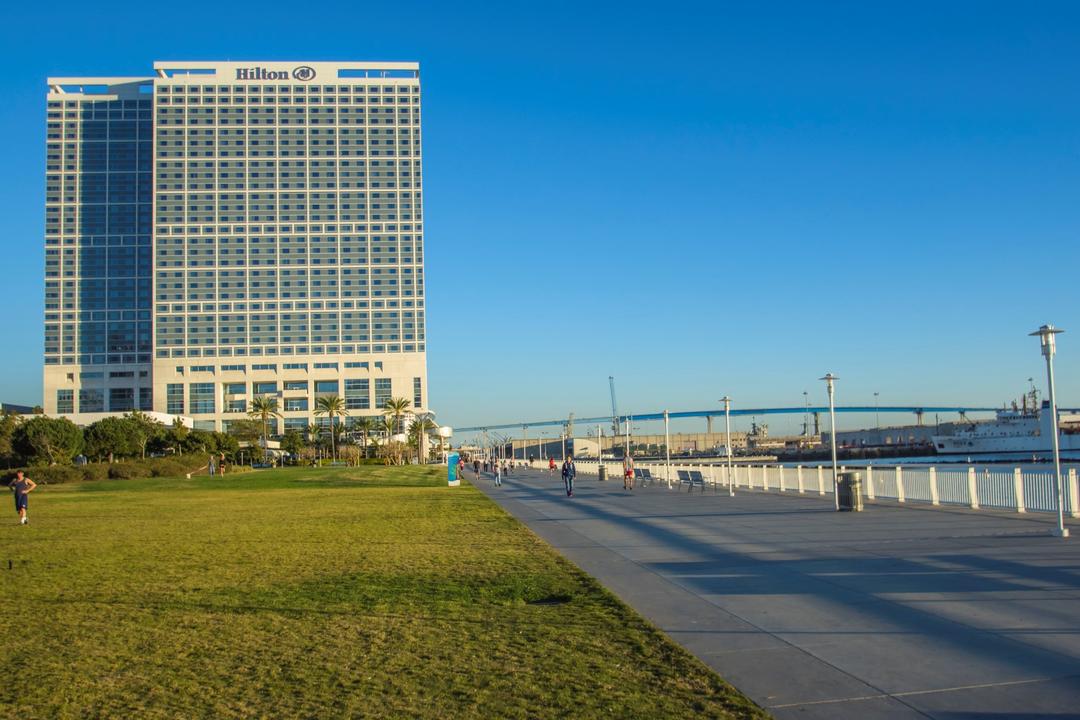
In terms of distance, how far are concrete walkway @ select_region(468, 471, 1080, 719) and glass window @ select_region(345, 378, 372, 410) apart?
136m

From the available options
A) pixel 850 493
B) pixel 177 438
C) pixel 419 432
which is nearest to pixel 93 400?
pixel 419 432

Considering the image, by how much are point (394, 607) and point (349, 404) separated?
5669 inches

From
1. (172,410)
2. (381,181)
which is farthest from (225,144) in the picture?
(172,410)

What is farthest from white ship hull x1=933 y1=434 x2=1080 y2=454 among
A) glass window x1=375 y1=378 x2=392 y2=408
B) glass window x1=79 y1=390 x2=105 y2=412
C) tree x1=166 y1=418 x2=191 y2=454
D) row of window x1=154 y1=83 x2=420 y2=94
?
glass window x1=79 y1=390 x2=105 y2=412

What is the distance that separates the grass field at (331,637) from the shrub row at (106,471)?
131 feet

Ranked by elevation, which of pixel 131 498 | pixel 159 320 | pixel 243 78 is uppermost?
pixel 243 78

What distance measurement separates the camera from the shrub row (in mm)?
54969

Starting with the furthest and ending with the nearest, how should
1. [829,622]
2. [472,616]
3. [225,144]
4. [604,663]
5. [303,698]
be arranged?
[225,144]
[472,616]
[829,622]
[604,663]
[303,698]

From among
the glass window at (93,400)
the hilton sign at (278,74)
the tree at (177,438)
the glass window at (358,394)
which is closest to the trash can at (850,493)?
the tree at (177,438)

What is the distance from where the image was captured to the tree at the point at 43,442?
241 ft

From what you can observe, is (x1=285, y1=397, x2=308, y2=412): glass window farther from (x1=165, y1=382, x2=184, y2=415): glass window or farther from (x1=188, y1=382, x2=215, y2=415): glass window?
(x1=165, y1=382, x2=184, y2=415): glass window

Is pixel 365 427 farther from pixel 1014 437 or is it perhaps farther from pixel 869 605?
pixel 869 605

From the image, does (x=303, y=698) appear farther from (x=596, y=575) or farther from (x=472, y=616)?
(x=596, y=575)

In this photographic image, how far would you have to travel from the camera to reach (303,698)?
6.41 metres
